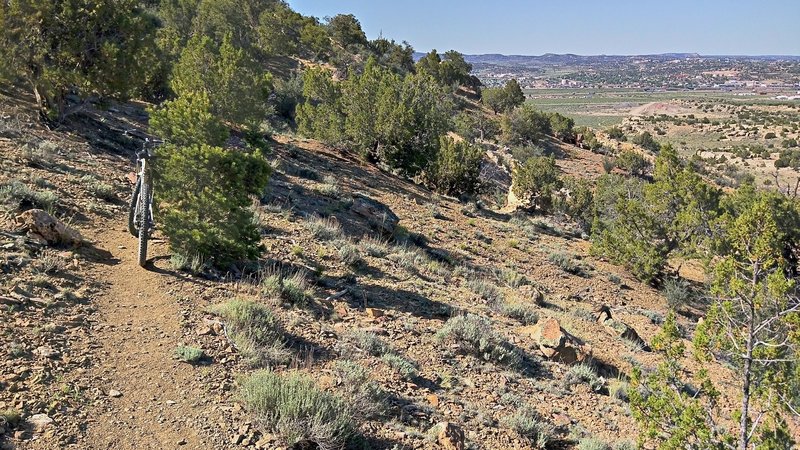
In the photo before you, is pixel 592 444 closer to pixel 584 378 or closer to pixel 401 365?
pixel 584 378

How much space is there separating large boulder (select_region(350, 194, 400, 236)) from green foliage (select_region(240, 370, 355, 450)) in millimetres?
8834

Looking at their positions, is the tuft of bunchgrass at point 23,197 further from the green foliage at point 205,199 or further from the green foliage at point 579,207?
the green foliage at point 579,207

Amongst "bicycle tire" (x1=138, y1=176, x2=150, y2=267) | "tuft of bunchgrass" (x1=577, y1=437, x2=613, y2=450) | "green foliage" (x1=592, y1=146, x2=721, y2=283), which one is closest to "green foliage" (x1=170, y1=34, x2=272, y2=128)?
"bicycle tire" (x1=138, y1=176, x2=150, y2=267)

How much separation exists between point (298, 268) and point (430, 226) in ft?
25.8

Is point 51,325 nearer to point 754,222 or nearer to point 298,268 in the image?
point 298,268

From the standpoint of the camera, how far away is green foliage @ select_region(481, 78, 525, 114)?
59.6 meters

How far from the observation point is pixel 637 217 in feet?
57.9

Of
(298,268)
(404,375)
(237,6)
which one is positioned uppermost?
(237,6)

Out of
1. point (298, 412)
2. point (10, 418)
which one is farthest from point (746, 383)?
point (10, 418)

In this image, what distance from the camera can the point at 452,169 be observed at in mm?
24109

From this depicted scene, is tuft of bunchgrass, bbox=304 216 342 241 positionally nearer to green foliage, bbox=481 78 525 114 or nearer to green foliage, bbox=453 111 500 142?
green foliage, bbox=453 111 500 142

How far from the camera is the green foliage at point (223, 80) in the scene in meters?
16.7

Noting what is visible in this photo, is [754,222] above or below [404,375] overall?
above

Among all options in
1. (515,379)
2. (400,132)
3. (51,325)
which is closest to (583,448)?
(515,379)
